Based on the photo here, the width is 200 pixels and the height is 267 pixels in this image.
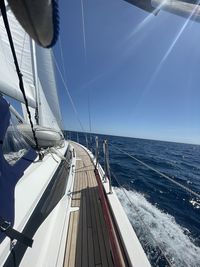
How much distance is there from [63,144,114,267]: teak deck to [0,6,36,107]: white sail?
216 cm

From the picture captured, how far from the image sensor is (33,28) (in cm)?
46

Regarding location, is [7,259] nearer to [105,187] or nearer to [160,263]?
[105,187]

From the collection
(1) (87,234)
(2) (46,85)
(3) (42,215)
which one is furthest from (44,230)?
(2) (46,85)

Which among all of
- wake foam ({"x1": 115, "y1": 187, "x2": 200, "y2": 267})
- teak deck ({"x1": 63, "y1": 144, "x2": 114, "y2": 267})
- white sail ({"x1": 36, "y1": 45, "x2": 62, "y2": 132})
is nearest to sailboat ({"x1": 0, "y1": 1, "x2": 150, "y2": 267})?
teak deck ({"x1": 63, "y1": 144, "x2": 114, "y2": 267})

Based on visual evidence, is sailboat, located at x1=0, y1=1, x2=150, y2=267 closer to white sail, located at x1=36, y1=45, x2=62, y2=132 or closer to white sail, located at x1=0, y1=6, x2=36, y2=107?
→ white sail, located at x1=0, y1=6, x2=36, y2=107

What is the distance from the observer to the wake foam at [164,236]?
9.90 feet

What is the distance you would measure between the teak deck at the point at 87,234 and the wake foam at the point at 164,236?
23.1 inches

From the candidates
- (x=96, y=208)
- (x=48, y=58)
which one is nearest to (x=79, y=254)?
(x=96, y=208)

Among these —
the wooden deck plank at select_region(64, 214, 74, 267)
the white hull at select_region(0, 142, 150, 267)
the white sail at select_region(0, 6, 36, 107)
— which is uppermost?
the white sail at select_region(0, 6, 36, 107)

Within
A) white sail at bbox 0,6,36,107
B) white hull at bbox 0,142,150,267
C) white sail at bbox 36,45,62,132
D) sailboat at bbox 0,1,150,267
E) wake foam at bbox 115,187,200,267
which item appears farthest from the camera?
white sail at bbox 36,45,62,132

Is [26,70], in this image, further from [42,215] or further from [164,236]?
[164,236]

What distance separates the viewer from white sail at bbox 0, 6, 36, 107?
244cm

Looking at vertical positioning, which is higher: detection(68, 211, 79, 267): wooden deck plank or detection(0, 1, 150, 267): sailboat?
detection(0, 1, 150, 267): sailboat

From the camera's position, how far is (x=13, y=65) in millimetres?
2682
